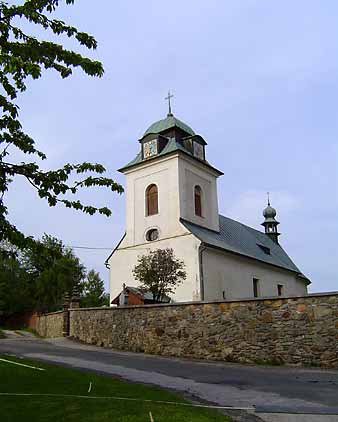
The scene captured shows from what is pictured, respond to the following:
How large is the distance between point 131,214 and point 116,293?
543cm

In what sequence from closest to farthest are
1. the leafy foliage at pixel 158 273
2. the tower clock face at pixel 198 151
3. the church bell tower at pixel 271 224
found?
the leafy foliage at pixel 158 273 → the tower clock face at pixel 198 151 → the church bell tower at pixel 271 224

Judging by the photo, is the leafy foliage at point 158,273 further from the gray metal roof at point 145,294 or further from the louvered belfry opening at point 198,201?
the louvered belfry opening at point 198,201

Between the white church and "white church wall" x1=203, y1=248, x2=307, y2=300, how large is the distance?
6cm

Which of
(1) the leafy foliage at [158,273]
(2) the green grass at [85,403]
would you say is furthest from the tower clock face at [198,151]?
(2) the green grass at [85,403]

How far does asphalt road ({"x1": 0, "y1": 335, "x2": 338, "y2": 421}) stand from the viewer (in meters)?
8.68

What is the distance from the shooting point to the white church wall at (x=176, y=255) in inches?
1097

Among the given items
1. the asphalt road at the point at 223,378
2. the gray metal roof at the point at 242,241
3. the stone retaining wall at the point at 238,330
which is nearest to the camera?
the asphalt road at the point at 223,378

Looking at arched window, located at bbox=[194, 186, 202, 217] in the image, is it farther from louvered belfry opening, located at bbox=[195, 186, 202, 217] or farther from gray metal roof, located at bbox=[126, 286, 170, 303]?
gray metal roof, located at bbox=[126, 286, 170, 303]

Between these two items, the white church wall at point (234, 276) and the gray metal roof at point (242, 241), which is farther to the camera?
the gray metal roof at point (242, 241)

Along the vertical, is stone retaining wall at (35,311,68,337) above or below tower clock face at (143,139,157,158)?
below

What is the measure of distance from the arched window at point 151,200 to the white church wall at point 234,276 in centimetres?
501

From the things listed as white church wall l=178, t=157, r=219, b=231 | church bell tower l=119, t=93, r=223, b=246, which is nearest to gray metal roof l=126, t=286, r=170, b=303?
church bell tower l=119, t=93, r=223, b=246

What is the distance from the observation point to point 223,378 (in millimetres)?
12195

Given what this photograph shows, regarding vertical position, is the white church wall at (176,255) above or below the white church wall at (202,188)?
below
